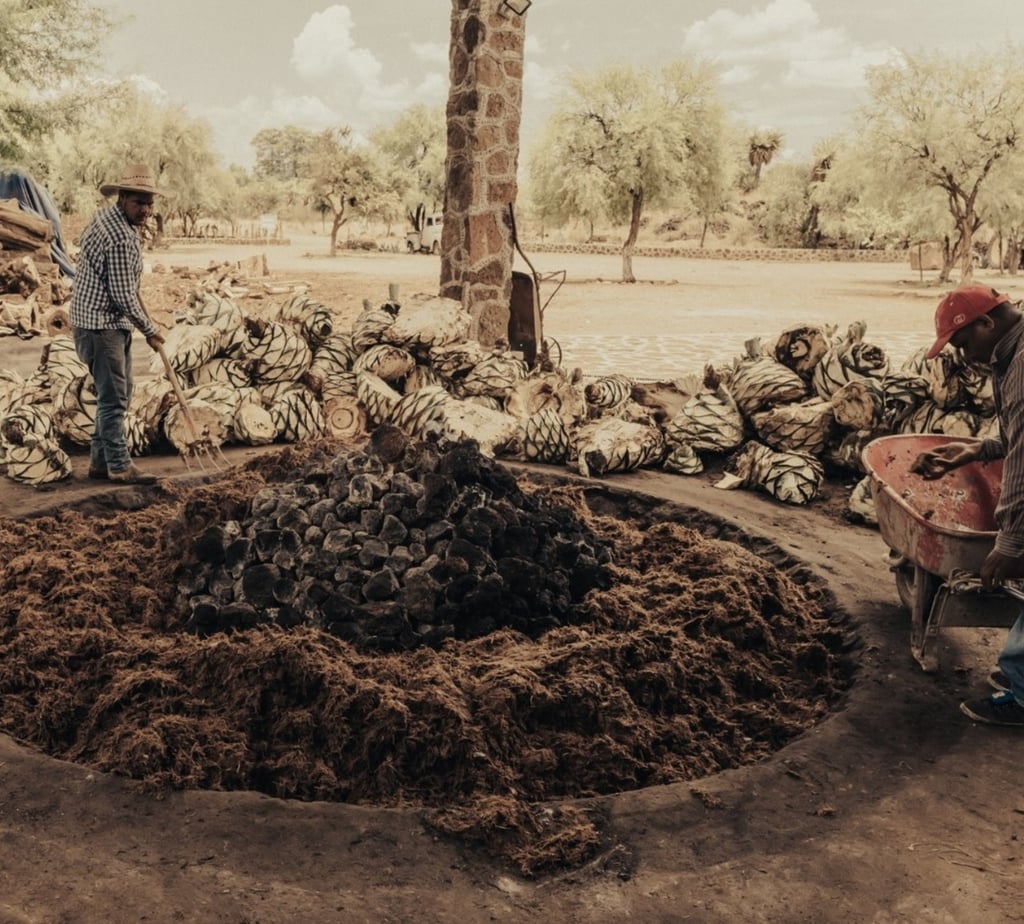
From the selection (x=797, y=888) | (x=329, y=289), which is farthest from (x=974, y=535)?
(x=329, y=289)

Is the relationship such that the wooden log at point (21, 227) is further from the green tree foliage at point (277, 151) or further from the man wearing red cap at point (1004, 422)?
the green tree foliage at point (277, 151)

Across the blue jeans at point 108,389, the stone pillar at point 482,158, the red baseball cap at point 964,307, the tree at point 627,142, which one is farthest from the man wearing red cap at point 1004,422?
the tree at point 627,142

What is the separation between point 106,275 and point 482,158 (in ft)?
16.2

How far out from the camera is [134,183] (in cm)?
559

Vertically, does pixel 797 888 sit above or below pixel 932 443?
below

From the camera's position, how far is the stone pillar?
9.69m

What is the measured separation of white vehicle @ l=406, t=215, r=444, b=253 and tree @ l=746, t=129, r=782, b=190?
2874 centimetres

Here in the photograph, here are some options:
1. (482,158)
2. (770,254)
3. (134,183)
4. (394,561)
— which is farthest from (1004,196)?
(394,561)

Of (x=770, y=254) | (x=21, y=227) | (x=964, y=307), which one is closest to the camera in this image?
(x=964, y=307)

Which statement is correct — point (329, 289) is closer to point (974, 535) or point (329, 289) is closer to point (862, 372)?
point (862, 372)

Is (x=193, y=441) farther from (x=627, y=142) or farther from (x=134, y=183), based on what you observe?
(x=627, y=142)

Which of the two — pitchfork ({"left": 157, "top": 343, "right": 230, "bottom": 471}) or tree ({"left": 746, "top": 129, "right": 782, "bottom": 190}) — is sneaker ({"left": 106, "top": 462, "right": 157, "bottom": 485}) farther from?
tree ({"left": 746, "top": 129, "right": 782, "bottom": 190})

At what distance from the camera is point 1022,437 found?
310cm

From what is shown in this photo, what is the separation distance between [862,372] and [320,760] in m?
4.71
